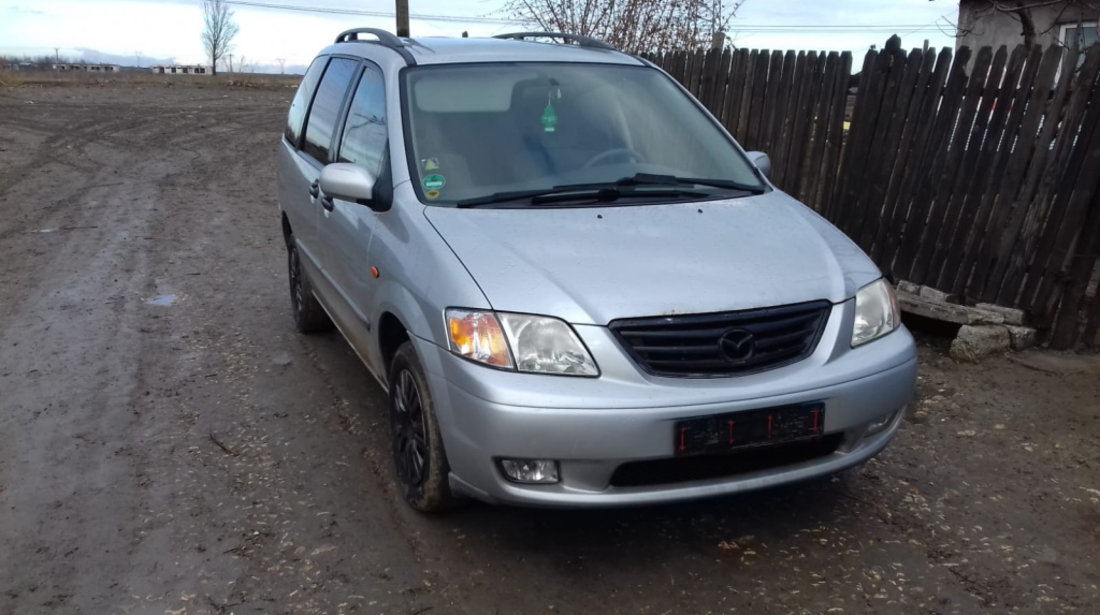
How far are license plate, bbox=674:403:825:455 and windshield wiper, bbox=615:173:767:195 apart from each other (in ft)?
4.46

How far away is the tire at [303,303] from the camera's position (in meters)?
6.09

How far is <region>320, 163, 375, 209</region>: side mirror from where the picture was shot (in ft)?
13.1

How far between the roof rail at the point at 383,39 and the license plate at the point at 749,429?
7.70 ft

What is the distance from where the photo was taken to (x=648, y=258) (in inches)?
137

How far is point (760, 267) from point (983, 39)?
1443cm

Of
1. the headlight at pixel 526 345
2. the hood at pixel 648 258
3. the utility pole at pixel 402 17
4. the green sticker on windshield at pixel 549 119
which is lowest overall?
the headlight at pixel 526 345

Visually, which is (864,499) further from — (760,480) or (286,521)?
(286,521)

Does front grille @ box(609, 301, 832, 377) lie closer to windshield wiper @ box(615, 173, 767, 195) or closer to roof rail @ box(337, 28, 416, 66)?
windshield wiper @ box(615, 173, 767, 195)

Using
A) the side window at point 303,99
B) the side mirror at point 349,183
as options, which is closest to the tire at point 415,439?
the side mirror at point 349,183

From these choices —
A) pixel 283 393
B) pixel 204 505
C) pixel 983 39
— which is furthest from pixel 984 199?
pixel 983 39

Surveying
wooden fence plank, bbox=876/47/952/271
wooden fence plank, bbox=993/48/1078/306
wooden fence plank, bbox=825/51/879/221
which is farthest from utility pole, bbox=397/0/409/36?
wooden fence plank, bbox=993/48/1078/306

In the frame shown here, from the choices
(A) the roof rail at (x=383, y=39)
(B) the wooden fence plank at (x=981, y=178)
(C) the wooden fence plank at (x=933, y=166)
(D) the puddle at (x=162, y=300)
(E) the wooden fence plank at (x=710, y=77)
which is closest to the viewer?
(A) the roof rail at (x=383, y=39)

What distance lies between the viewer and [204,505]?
3.97 m

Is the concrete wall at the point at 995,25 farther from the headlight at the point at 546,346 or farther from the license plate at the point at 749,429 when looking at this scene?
the headlight at the point at 546,346
